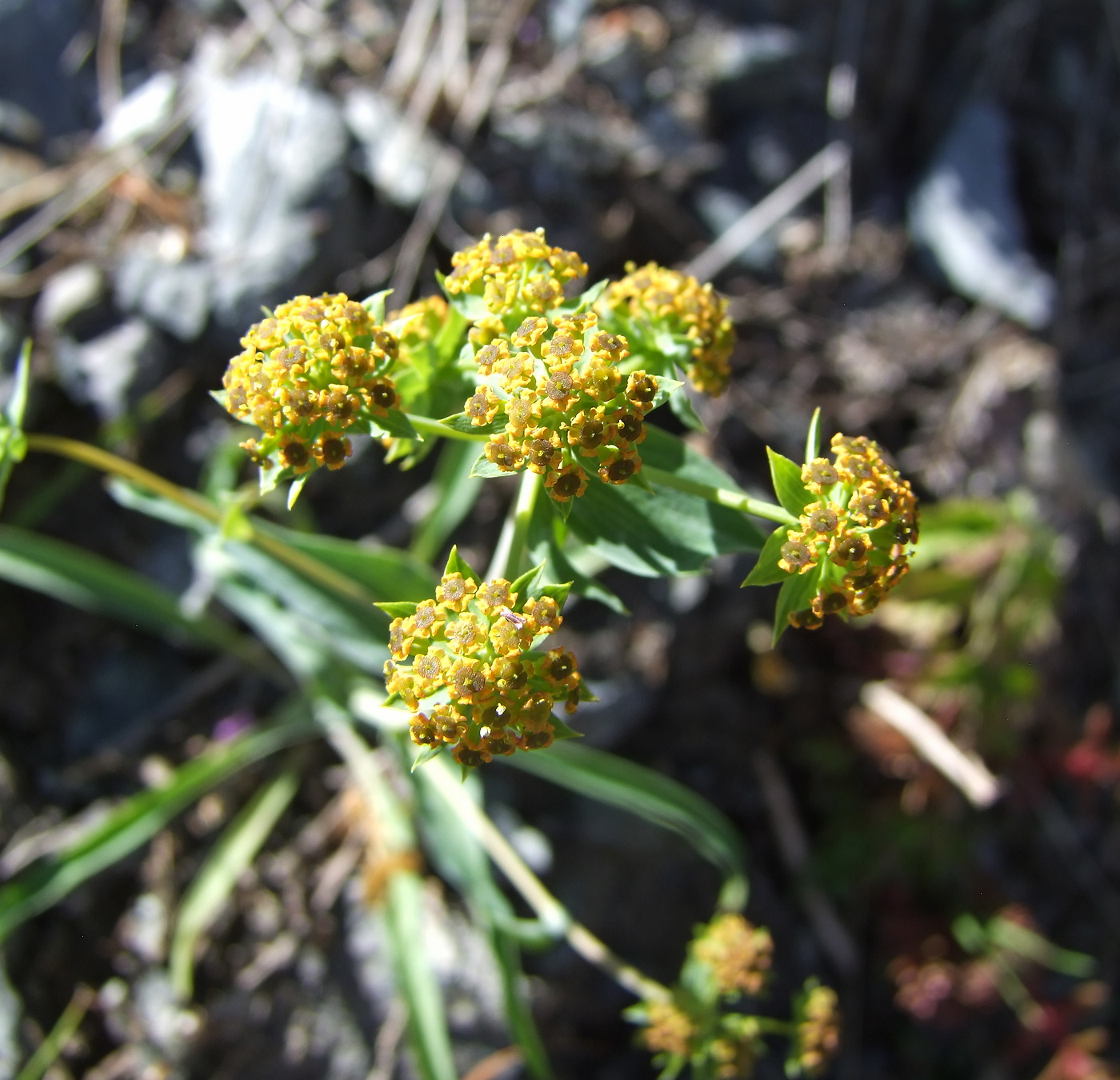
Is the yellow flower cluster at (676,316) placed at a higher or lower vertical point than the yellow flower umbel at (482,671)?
higher

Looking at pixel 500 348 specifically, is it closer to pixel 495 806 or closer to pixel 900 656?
pixel 495 806

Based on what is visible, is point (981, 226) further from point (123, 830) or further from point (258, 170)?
point (123, 830)

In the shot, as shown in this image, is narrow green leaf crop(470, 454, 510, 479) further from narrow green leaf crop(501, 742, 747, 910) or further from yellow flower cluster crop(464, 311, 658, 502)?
narrow green leaf crop(501, 742, 747, 910)

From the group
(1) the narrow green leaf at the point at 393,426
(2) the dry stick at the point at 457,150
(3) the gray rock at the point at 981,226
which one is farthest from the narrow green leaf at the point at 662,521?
(3) the gray rock at the point at 981,226

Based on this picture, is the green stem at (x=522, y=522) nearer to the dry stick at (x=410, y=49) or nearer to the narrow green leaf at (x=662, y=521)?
the narrow green leaf at (x=662, y=521)

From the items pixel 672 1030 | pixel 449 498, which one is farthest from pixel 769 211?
pixel 672 1030

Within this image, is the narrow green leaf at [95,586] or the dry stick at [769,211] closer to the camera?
the narrow green leaf at [95,586]

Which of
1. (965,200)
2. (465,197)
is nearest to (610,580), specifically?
(465,197)
